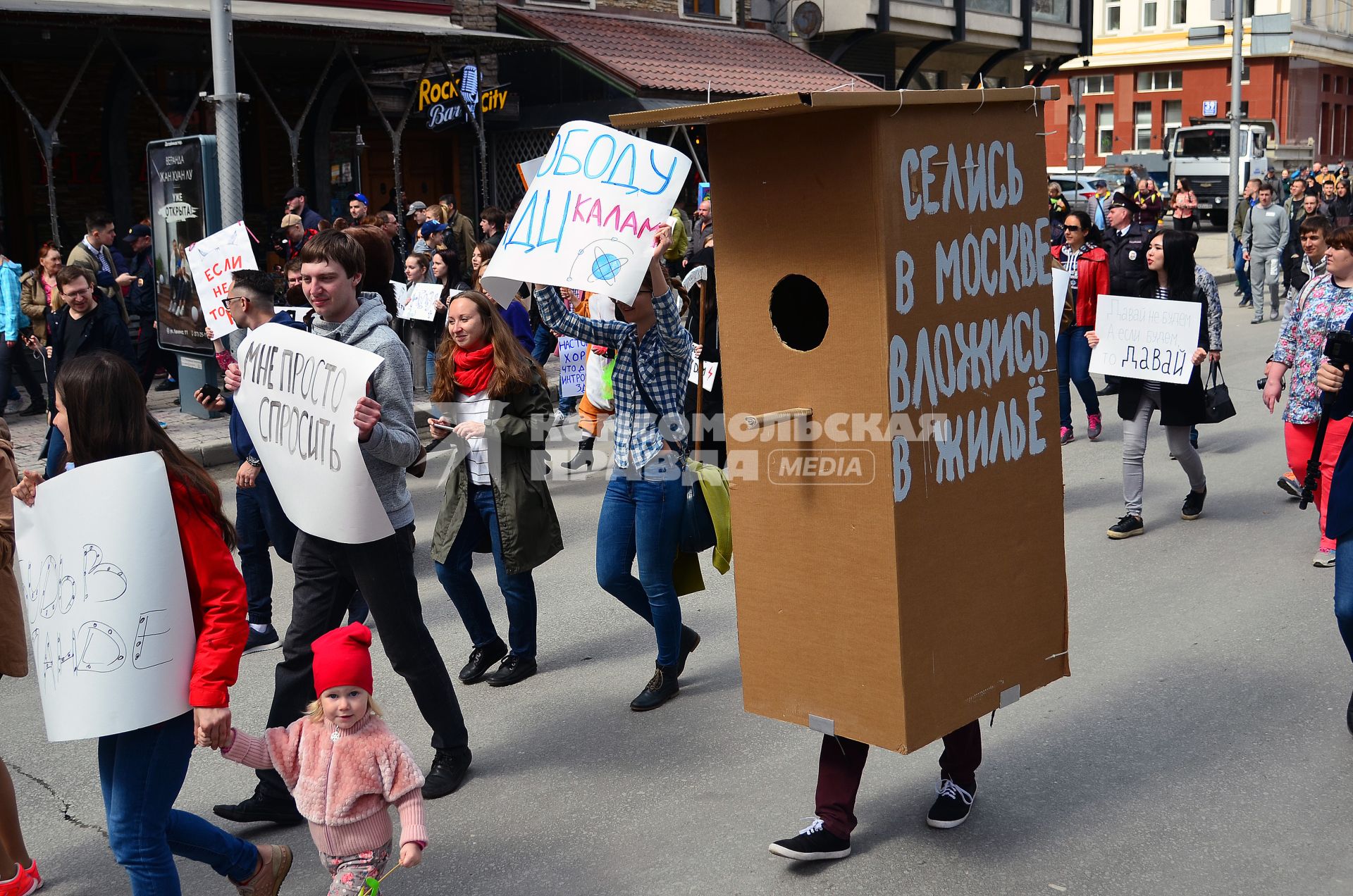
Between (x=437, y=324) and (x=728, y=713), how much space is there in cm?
805

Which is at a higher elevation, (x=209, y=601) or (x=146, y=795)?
(x=209, y=601)

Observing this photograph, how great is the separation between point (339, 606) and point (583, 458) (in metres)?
6.05

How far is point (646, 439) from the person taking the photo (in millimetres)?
5098

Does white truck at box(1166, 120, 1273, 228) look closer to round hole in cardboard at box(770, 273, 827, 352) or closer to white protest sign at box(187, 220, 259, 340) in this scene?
white protest sign at box(187, 220, 259, 340)

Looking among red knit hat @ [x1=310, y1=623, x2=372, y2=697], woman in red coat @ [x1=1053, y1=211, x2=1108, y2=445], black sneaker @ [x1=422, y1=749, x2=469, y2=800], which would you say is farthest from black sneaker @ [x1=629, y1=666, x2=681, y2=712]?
woman in red coat @ [x1=1053, y1=211, x2=1108, y2=445]

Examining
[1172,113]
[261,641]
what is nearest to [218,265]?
[261,641]

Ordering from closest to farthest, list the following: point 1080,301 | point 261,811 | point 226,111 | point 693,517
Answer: point 261,811, point 693,517, point 1080,301, point 226,111

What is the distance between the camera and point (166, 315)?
1235cm

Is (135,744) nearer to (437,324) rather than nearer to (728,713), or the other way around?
(728,713)

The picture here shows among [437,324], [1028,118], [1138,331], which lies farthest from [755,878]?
[437,324]

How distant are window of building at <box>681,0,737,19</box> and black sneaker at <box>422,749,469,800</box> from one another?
759 inches

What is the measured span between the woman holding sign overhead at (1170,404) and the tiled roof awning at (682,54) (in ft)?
32.3

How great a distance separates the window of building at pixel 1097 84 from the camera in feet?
174

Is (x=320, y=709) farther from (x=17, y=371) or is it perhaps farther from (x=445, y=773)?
(x=17, y=371)
